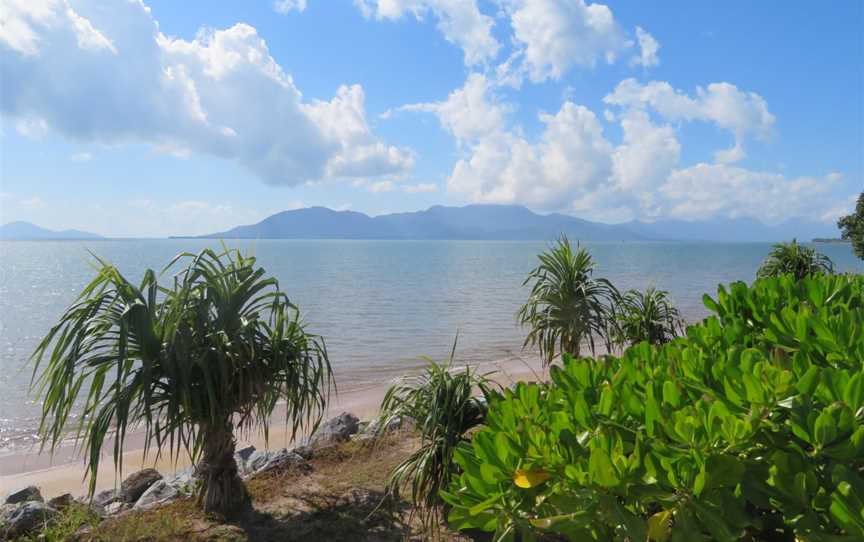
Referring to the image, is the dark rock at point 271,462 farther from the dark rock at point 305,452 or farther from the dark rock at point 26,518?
the dark rock at point 26,518

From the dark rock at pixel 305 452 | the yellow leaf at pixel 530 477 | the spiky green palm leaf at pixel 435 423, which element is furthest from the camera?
the dark rock at pixel 305 452

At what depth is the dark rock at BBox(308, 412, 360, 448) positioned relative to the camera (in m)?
7.10

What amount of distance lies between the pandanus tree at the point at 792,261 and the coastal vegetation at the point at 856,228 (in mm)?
11803

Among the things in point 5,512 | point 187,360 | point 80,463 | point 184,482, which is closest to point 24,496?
point 5,512

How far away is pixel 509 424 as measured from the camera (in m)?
1.82

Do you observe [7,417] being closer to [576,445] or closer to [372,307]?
[576,445]

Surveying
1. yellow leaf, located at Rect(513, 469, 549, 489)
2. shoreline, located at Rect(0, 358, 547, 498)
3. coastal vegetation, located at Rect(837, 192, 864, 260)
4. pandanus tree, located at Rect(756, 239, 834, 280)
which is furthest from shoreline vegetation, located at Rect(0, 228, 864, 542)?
coastal vegetation, located at Rect(837, 192, 864, 260)

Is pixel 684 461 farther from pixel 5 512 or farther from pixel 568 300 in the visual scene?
pixel 5 512

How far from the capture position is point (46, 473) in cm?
801

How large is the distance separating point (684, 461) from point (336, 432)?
634 centimetres

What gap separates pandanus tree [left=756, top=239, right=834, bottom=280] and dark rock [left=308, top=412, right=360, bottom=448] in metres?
9.95

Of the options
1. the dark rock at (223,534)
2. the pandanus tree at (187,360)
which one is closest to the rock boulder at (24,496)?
the pandanus tree at (187,360)

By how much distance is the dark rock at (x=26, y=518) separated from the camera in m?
4.62

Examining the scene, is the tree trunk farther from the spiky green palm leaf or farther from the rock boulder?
the rock boulder
